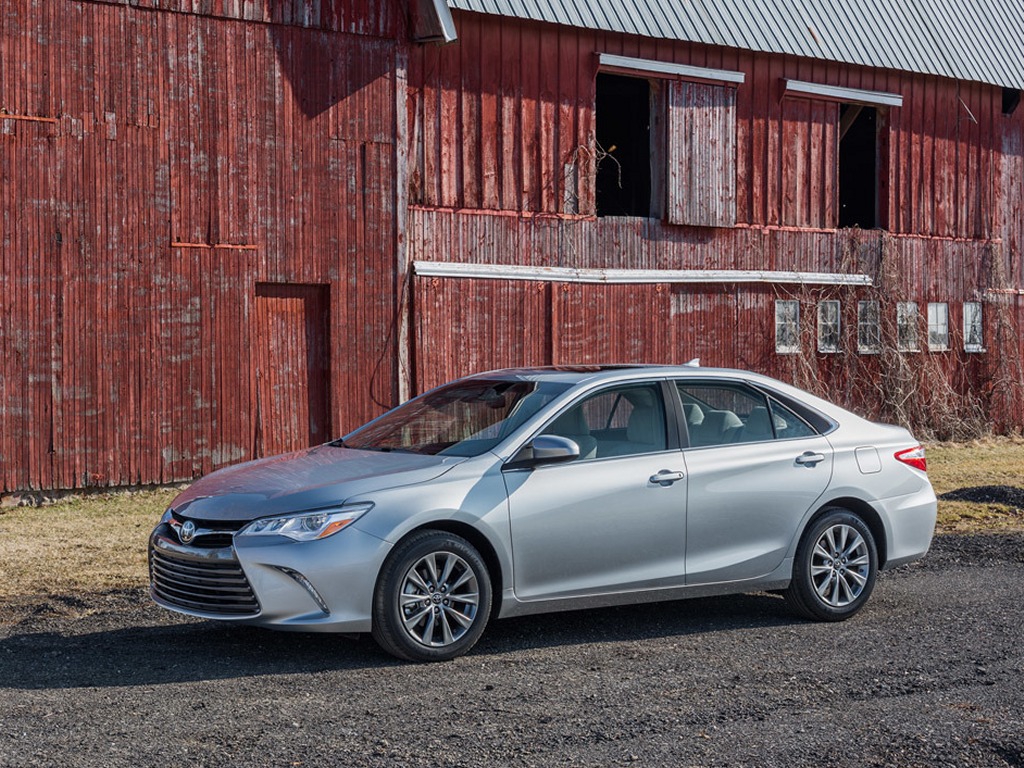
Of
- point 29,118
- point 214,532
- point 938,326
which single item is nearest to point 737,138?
point 938,326

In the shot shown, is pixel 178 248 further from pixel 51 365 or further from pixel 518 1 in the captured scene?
pixel 518 1

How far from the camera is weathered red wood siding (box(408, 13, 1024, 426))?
17234mm

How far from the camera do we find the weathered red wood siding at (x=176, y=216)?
1422 centimetres

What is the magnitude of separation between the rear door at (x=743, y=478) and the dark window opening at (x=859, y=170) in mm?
15999

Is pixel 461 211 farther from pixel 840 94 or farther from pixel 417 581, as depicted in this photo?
pixel 417 581

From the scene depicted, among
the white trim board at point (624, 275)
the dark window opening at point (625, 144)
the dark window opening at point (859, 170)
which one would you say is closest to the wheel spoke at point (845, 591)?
the white trim board at point (624, 275)

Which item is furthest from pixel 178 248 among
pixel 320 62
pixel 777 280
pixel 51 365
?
pixel 777 280

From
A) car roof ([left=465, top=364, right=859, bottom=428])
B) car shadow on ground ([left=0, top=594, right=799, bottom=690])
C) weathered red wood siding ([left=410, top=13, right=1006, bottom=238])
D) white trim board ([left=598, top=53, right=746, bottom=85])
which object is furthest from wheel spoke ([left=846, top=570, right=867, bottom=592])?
white trim board ([left=598, top=53, right=746, bottom=85])

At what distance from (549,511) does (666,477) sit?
0.83m

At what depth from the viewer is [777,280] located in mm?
20344

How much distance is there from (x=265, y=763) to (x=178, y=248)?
10.8m

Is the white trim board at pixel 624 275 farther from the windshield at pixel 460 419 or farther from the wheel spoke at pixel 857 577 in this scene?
the wheel spoke at pixel 857 577

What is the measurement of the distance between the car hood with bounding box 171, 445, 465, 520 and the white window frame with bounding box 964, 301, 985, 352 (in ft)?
58.2

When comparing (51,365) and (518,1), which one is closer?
(51,365)
